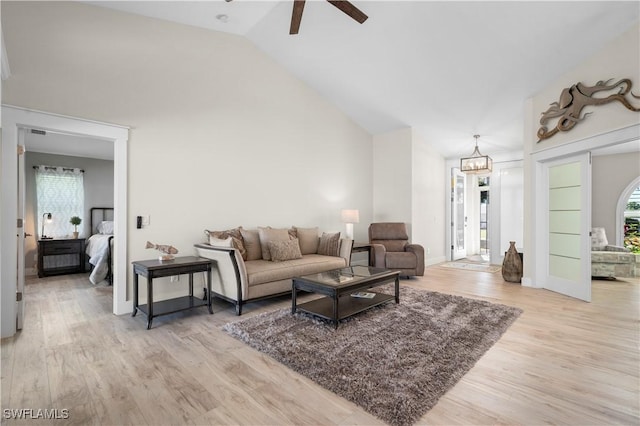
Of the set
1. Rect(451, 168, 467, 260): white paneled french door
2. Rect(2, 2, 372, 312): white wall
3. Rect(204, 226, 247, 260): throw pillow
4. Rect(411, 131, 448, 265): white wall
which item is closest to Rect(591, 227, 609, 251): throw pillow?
Rect(451, 168, 467, 260): white paneled french door

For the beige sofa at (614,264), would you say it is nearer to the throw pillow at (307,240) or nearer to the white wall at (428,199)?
the white wall at (428,199)

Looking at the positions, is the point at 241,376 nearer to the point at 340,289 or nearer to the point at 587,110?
the point at 340,289

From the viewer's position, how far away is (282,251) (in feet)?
13.9

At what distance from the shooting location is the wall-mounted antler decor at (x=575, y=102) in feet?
11.6

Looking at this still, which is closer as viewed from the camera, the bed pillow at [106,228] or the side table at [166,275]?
the side table at [166,275]

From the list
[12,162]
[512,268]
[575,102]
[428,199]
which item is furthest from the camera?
[428,199]

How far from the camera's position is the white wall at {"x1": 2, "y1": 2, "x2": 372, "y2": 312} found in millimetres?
3131

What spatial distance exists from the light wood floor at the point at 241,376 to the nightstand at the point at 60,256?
8.84 feet

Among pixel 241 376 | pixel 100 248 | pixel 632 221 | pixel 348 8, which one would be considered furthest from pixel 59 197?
pixel 632 221

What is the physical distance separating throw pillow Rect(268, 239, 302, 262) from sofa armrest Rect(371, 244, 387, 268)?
5.34 ft

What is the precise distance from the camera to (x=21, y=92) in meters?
2.96

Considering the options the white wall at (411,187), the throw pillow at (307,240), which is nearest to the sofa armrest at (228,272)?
the throw pillow at (307,240)

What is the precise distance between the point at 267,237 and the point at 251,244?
246 mm

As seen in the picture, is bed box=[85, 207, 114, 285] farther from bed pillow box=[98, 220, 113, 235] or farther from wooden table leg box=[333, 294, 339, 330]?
wooden table leg box=[333, 294, 339, 330]
